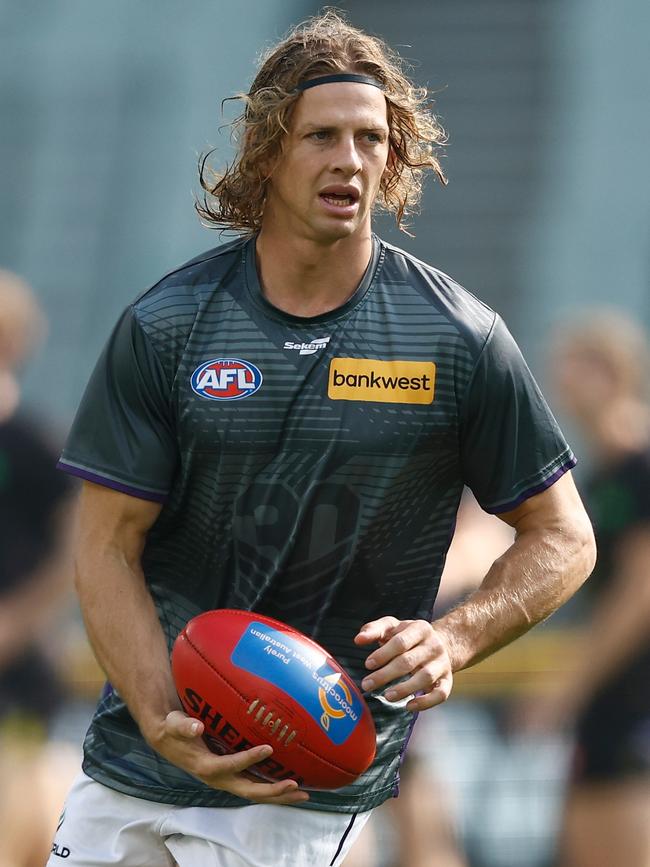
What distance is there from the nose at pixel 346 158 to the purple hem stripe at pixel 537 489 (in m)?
0.75

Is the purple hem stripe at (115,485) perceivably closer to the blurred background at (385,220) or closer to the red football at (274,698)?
the red football at (274,698)

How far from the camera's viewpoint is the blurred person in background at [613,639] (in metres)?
5.08

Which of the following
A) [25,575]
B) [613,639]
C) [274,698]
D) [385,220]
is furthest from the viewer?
[385,220]

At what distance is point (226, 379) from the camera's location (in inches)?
115

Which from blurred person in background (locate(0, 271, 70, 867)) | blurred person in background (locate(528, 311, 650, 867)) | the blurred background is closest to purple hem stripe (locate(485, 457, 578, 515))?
blurred person in background (locate(528, 311, 650, 867))

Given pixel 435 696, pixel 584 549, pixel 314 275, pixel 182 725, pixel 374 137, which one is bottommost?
pixel 182 725

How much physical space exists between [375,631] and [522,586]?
503mm

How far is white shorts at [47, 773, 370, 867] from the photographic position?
2920mm

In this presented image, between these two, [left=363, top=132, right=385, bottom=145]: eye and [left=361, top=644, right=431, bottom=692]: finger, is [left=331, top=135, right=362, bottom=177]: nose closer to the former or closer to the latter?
[left=363, top=132, right=385, bottom=145]: eye

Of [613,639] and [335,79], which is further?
[613,639]

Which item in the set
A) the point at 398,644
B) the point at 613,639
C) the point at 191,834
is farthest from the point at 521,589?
the point at 613,639

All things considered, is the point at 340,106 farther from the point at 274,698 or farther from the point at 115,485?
the point at 274,698

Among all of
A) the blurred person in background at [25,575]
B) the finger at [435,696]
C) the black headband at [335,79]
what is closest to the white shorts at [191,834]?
the finger at [435,696]

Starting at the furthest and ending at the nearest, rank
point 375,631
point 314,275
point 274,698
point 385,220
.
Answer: point 385,220 < point 314,275 < point 274,698 < point 375,631
